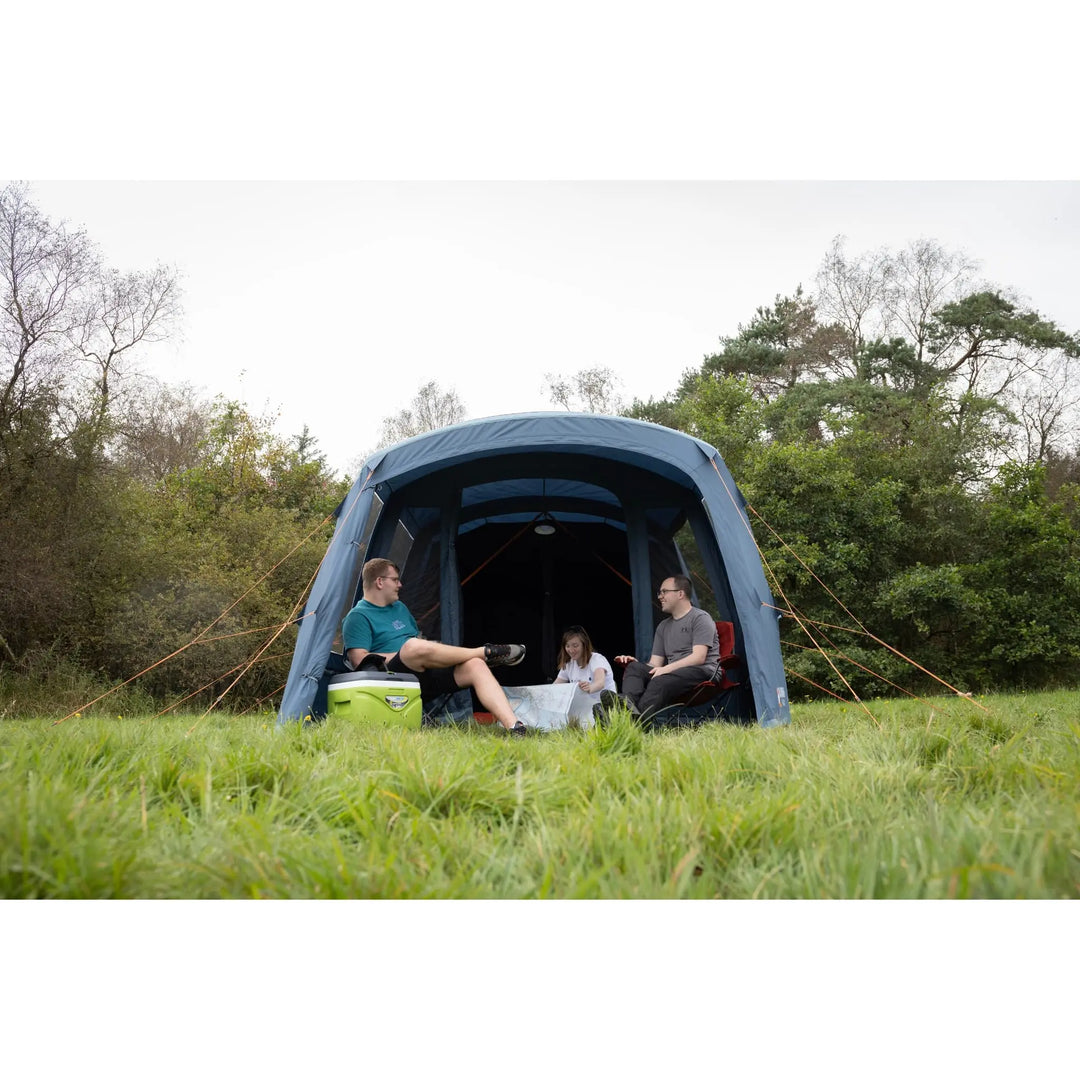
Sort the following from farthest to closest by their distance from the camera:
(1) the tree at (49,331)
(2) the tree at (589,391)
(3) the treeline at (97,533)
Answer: (2) the tree at (589,391), (1) the tree at (49,331), (3) the treeline at (97,533)

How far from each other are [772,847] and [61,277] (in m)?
8.97

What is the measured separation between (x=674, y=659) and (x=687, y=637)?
142 millimetres

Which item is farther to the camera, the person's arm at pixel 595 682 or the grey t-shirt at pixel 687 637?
the person's arm at pixel 595 682

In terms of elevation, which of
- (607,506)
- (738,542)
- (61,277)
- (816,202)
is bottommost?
(738,542)

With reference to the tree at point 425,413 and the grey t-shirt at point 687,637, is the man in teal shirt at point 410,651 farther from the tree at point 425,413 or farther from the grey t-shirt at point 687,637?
the tree at point 425,413

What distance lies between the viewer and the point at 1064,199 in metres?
5.78

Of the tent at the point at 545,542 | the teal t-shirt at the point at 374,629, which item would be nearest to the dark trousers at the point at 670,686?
the tent at the point at 545,542

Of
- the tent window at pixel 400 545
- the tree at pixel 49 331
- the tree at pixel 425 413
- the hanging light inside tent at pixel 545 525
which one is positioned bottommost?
the tent window at pixel 400 545

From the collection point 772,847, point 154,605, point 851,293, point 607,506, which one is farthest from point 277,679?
point 851,293

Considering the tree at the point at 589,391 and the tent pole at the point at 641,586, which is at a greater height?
the tree at the point at 589,391

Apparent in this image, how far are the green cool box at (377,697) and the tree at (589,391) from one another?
1368cm

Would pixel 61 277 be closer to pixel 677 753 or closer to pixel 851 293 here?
pixel 677 753

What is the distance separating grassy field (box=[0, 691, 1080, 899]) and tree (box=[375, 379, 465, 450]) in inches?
635

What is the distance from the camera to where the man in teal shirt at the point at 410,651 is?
370 centimetres
